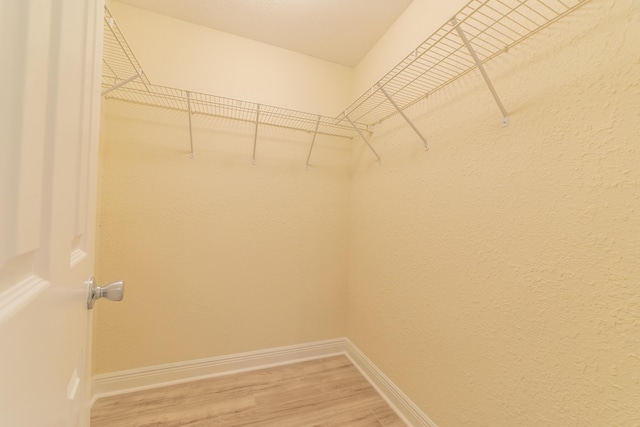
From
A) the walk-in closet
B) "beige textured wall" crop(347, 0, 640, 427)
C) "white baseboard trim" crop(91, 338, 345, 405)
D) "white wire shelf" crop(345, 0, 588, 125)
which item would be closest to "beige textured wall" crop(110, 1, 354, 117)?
the walk-in closet

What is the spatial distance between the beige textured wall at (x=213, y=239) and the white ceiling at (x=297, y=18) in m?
0.60

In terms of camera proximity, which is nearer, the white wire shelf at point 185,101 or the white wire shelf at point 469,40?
the white wire shelf at point 469,40

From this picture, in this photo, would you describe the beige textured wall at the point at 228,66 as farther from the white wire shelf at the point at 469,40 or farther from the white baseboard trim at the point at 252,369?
the white baseboard trim at the point at 252,369

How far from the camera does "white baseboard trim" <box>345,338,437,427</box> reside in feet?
3.72

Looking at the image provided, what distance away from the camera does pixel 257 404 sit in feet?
4.18

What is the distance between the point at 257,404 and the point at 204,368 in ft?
1.42

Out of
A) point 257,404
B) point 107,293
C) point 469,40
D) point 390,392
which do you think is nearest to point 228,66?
point 469,40

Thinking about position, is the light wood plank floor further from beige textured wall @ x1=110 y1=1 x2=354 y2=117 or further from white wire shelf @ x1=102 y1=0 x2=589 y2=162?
beige textured wall @ x1=110 y1=1 x2=354 y2=117

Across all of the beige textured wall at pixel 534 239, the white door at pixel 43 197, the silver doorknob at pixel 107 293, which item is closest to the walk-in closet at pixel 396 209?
the beige textured wall at pixel 534 239

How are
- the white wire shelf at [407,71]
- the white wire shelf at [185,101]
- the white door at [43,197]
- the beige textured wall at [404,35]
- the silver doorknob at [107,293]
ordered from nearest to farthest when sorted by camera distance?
the white door at [43,197] < the silver doorknob at [107,293] < the white wire shelf at [407,71] < the beige textured wall at [404,35] < the white wire shelf at [185,101]

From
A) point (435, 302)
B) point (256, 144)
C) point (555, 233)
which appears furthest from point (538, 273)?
point (256, 144)

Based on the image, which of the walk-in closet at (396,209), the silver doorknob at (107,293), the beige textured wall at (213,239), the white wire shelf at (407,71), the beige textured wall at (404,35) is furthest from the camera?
the beige textured wall at (213,239)

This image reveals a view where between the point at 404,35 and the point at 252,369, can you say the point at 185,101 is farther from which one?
the point at 252,369

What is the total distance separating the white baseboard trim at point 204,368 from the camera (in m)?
1.30
